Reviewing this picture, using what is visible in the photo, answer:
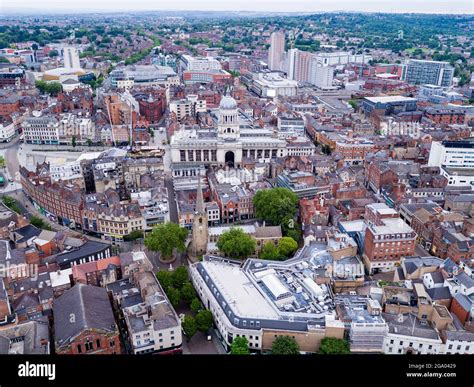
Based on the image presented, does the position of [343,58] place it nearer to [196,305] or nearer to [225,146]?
[225,146]

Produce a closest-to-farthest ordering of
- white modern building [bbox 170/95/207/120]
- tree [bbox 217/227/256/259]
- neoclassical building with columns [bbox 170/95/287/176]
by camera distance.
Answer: tree [bbox 217/227/256/259]
neoclassical building with columns [bbox 170/95/287/176]
white modern building [bbox 170/95/207/120]

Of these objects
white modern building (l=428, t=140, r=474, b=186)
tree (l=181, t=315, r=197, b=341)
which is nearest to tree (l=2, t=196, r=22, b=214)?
tree (l=181, t=315, r=197, b=341)

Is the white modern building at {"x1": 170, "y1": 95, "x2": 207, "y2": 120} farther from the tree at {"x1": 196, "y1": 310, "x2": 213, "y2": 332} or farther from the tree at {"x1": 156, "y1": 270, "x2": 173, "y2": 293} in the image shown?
the tree at {"x1": 196, "y1": 310, "x2": 213, "y2": 332}

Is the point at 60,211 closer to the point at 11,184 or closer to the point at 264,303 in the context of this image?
the point at 11,184

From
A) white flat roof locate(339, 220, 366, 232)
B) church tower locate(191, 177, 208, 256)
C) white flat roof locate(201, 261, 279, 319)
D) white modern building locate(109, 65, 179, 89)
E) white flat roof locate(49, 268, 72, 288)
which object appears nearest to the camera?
white flat roof locate(201, 261, 279, 319)

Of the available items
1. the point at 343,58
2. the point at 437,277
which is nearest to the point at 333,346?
the point at 437,277

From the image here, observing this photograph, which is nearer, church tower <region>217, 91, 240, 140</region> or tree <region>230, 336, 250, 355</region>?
tree <region>230, 336, 250, 355</region>
